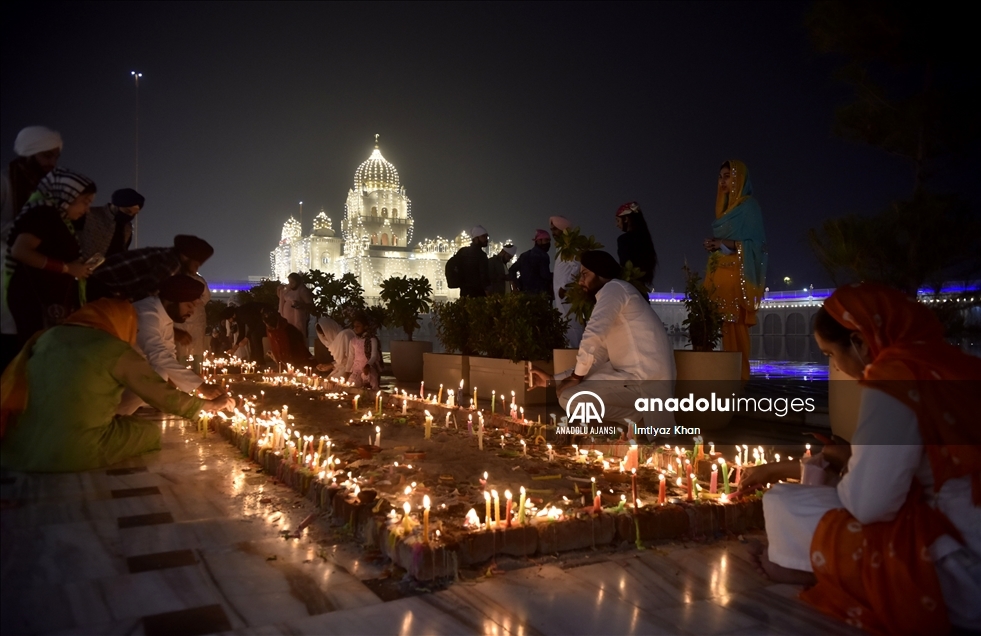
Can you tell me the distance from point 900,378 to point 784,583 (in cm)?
105

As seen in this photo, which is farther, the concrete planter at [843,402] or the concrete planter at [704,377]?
the concrete planter at [704,377]

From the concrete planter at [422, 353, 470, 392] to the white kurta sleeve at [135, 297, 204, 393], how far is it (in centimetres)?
420

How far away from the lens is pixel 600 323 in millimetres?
5473

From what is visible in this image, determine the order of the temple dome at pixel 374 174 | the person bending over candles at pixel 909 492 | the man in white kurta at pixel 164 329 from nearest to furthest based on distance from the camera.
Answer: the person bending over candles at pixel 909 492 < the man in white kurta at pixel 164 329 < the temple dome at pixel 374 174

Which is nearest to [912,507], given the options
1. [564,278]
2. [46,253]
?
[46,253]

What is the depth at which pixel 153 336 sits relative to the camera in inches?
228

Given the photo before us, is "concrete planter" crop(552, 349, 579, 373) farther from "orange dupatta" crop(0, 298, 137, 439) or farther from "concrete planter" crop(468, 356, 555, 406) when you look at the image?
"orange dupatta" crop(0, 298, 137, 439)

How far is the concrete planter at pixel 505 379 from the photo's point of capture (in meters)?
8.14

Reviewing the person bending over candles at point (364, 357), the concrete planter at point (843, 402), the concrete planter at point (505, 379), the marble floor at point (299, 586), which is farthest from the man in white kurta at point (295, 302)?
the concrete planter at point (843, 402)

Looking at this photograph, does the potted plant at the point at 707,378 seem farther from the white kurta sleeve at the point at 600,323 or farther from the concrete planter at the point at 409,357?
the concrete planter at the point at 409,357

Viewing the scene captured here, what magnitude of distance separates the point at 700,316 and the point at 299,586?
17.3 feet

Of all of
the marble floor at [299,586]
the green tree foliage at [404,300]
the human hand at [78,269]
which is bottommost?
the marble floor at [299,586]

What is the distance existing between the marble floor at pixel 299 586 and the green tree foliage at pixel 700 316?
12.8 feet

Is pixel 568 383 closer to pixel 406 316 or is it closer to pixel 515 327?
pixel 515 327
